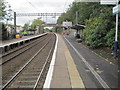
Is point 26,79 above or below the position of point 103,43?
below

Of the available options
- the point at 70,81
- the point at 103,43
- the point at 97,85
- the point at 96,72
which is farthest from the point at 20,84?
the point at 103,43

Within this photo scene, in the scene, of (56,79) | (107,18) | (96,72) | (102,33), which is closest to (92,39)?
(102,33)

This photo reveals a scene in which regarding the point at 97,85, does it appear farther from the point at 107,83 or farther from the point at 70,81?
the point at 70,81

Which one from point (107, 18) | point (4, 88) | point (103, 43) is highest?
point (107, 18)

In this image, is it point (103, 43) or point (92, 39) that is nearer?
point (103, 43)

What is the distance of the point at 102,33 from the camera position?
47.1 ft

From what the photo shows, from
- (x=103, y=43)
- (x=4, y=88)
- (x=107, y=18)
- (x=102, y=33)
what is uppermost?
(x=107, y=18)

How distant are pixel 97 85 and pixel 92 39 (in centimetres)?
1004

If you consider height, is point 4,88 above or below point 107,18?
below

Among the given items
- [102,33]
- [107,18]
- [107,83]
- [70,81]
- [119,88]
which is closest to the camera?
[119,88]

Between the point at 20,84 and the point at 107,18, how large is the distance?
1002cm

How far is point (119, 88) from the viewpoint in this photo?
16.9 feet

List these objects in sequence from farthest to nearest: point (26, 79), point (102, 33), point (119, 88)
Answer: point (102, 33) < point (26, 79) < point (119, 88)

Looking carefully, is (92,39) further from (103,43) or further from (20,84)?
(20,84)
